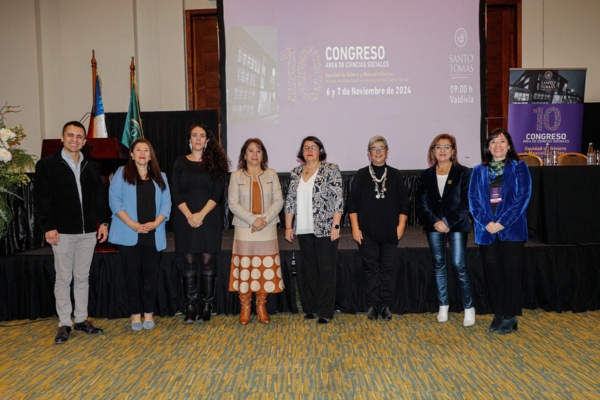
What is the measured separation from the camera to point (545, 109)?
655 centimetres

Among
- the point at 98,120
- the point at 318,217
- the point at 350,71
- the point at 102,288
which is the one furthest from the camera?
the point at 350,71

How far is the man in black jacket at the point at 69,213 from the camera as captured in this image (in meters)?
3.46

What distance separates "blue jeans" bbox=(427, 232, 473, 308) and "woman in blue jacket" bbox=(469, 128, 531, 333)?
0.19 meters

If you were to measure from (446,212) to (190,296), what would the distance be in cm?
212

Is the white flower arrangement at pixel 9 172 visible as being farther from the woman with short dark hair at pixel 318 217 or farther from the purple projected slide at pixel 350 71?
the purple projected slide at pixel 350 71

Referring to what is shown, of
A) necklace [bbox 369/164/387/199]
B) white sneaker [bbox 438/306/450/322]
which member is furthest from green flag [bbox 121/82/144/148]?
white sneaker [bbox 438/306/450/322]

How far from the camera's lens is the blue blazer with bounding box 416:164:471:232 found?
3.64 m

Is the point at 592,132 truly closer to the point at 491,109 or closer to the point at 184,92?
the point at 491,109

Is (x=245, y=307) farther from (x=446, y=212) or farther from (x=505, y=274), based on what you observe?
(x=505, y=274)

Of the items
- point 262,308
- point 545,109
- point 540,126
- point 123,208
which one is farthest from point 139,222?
point 545,109

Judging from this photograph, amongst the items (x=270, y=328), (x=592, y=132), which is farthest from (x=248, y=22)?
(x=592, y=132)

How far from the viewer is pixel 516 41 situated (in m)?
7.37

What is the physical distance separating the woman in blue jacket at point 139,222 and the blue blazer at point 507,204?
7.70 ft

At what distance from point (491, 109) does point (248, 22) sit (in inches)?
160
